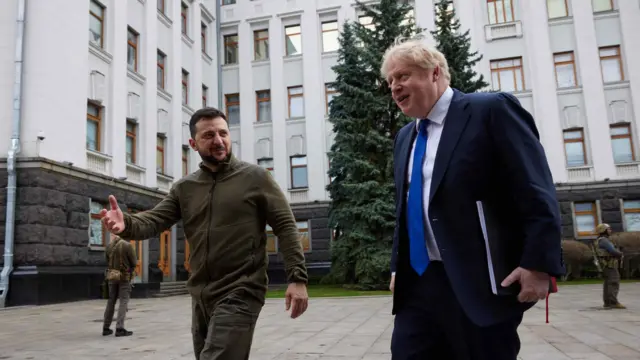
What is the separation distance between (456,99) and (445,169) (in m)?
0.39

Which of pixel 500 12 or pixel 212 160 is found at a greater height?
pixel 500 12

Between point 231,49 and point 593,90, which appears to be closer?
point 593,90

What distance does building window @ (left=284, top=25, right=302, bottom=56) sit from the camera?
30719 mm

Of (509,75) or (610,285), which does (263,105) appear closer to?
(509,75)

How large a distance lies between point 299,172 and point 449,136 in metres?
27.2

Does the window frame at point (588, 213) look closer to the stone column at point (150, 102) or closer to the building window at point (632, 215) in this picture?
the building window at point (632, 215)

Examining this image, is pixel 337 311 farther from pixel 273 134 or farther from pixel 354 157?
pixel 273 134

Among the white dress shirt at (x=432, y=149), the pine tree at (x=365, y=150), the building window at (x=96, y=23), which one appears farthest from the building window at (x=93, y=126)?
the white dress shirt at (x=432, y=149)

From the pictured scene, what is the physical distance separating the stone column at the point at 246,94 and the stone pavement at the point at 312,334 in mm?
17497

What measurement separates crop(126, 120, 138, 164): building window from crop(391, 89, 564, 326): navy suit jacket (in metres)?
21.2

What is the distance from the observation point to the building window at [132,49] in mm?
22591

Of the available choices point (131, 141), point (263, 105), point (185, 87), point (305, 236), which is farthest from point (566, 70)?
point (131, 141)

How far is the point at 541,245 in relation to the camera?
2.13 metres

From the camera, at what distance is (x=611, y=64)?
2605cm
